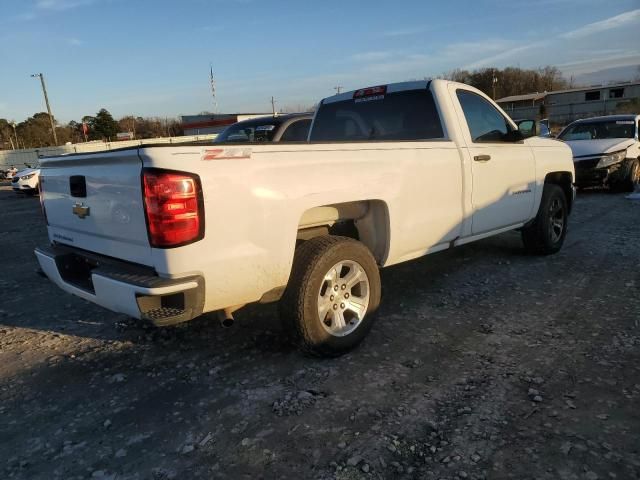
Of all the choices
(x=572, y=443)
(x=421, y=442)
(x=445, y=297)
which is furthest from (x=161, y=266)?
(x=445, y=297)

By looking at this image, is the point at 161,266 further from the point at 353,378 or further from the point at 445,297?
the point at 445,297

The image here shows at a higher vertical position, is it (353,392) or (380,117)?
(380,117)

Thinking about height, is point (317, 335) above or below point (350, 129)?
below

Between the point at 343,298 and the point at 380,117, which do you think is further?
the point at 380,117

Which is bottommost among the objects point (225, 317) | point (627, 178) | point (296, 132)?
point (627, 178)

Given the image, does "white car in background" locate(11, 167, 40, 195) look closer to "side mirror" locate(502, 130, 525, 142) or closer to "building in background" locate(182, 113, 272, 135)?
"side mirror" locate(502, 130, 525, 142)

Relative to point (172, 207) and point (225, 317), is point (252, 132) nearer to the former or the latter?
point (225, 317)

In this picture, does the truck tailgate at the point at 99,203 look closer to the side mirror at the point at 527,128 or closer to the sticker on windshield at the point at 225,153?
the sticker on windshield at the point at 225,153

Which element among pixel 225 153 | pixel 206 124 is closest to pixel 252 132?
pixel 225 153

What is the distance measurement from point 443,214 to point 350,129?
4.89 feet

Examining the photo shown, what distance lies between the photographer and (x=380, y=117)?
4.93m

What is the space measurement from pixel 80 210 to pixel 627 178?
37.5ft

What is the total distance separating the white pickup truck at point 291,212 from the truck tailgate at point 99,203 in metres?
0.01

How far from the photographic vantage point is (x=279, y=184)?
10.0 ft
